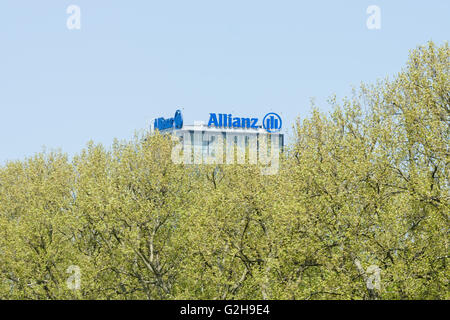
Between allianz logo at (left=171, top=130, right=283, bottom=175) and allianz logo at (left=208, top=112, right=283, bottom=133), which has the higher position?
allianz logo at (left=208, top=112, right=283, bottom=133)

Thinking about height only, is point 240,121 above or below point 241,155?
above

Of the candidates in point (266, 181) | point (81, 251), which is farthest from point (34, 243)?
point (266, 181)

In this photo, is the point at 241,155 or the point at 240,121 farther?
the point at 240,121

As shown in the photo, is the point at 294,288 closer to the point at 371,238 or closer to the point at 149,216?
the point at 371,238

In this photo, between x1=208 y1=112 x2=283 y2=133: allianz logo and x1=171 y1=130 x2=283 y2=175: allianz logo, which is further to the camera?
x1=208 y1=112 x2=283 y2=133: allianz logo

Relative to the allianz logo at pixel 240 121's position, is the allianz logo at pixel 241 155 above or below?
below

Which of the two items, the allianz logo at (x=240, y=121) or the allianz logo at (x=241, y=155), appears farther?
the allianz logo at (x=240, y=121)

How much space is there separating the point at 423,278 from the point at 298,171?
37.5 feet

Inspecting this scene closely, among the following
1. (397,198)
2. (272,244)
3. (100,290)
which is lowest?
(100,290)

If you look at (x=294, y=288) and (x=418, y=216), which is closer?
(x=294, y=288)

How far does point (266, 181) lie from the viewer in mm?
54062
